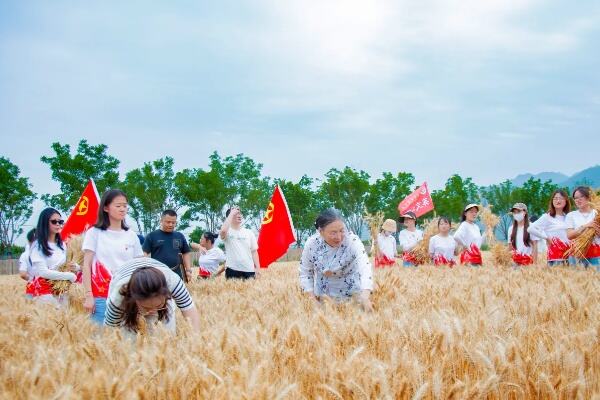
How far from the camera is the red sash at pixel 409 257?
41.5 ft

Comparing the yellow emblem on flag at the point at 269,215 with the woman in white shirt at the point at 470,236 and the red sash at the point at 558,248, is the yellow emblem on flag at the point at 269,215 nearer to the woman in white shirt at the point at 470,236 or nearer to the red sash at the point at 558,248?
the woman in white shirt at the point at 470,236

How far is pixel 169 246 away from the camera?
811cm

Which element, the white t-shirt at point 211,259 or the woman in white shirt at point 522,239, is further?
the white t-shirt at point 211,259

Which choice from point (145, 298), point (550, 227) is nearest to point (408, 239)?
point (550, 227)

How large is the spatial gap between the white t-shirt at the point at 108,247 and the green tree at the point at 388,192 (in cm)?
5563

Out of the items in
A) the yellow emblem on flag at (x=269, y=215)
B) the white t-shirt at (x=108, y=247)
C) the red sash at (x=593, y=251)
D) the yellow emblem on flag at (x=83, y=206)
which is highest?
the yellow emblem on flag at (x=83, y=206)

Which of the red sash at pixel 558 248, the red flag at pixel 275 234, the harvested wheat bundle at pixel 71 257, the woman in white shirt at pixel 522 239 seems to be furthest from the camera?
the red flag at pixel 275 234

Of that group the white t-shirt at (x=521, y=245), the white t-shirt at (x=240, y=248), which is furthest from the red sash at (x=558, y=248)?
the white t-shirt at (x=240, y=248)

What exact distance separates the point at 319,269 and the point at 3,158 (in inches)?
1916

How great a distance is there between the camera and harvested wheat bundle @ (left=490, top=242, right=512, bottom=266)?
11.7 m

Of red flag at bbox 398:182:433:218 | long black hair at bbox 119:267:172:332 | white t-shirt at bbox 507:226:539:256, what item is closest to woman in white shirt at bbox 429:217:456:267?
white t-shirt at bbox 507:226:539:256

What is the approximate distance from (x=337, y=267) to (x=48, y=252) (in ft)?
10.8

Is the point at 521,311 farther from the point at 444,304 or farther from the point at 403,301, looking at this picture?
the point at 403,301

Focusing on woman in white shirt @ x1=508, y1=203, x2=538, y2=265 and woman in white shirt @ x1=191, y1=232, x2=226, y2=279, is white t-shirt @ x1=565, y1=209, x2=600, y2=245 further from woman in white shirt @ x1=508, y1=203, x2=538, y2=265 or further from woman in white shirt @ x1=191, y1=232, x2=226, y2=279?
woman in white shirt @ x1=191, y1=232, x2=226, y2=279
